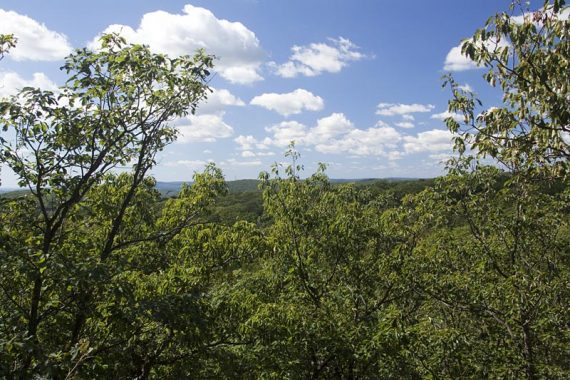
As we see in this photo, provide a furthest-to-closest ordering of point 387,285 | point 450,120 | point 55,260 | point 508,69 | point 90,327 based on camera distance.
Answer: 1. point 387,285
2. point 90,327
3. point 450,120
4. point 508,69
5. point 55,260

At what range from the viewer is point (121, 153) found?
9.43 meters

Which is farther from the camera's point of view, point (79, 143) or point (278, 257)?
point (278, 257)

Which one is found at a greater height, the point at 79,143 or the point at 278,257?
the point at 79,143

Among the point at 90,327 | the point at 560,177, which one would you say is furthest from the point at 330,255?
the point at 560,177

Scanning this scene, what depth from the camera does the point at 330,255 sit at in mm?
16750

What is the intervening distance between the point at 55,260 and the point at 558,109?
829 cm

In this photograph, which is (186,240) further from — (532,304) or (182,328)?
(532,304)

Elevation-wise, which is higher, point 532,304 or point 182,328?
point 182,328

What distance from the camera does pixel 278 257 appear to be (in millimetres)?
15914

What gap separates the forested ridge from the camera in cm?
738

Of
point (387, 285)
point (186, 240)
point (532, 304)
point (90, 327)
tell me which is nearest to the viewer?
point (90, 327)

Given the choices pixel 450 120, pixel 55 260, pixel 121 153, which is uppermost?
pixel 450 120

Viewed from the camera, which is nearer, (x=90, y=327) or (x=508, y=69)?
(x=508, y=69)

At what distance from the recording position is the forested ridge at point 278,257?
7.38m
